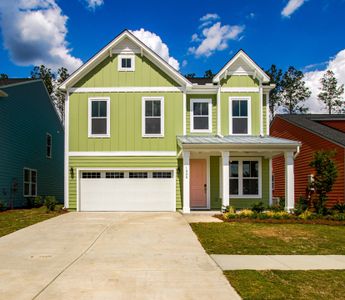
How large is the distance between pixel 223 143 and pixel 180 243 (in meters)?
7.07

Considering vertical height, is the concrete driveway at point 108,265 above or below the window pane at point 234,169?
below

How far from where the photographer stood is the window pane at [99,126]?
17688 mm

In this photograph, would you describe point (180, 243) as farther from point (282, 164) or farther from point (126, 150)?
point (282, 164)

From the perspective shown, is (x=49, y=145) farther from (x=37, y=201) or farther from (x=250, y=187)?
(x=250, y=187)

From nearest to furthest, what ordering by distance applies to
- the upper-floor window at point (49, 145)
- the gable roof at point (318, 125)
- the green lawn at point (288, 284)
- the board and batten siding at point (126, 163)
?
the green lawn at point (288, 284), the board and batten siding at point (126, 163), the gable roof at point (318, 125), the upper-floor window at point (49, 145)

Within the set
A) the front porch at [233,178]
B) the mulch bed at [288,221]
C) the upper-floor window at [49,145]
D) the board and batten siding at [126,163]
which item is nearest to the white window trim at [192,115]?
the front porch at [233,178]

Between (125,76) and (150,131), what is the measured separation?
2.87 metres

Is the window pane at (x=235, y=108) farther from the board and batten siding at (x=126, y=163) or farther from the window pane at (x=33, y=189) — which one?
the window pane at (x=33, y=189)

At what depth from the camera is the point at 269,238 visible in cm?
1016

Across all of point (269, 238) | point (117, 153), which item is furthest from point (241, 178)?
point (269, 238)

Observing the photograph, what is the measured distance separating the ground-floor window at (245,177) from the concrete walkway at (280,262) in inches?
390

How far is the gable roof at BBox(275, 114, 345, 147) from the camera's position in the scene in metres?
19.3

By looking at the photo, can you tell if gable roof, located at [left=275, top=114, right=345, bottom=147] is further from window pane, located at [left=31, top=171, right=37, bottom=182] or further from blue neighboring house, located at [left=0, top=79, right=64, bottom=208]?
window pane, located at [left=31, top=171, right=37, bottom=182]

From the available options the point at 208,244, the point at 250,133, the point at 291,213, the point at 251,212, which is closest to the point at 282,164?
the point at 250,133
